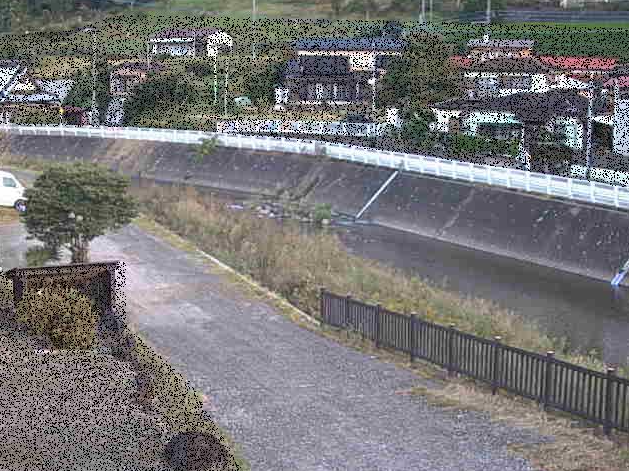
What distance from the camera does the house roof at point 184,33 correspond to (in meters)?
83.2

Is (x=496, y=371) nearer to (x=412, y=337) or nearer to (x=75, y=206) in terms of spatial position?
(x=412, y=337)

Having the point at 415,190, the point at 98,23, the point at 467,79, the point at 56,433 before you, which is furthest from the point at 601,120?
the point at 98,23

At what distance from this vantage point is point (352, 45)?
71.8 metres

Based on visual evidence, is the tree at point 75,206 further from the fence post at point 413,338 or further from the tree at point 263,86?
the tree at point 263,86

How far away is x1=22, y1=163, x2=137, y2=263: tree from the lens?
2102 cm

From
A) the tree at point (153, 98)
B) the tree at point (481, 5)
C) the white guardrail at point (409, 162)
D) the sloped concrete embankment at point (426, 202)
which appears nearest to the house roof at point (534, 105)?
the white guardrail at point (409, 162)

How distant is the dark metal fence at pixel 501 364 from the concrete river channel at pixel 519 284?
16.2 feet

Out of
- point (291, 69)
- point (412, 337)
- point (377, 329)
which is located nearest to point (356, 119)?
point (291, 69)

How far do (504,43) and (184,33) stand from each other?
26.6 meters

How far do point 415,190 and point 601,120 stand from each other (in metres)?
12.3

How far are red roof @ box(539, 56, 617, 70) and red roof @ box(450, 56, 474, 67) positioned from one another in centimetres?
447

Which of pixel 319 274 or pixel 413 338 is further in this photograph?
pixel 319 274

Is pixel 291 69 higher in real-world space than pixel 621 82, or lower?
lower

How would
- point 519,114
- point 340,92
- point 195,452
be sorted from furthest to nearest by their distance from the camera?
point 340,92, point 519,114, point 195,452
